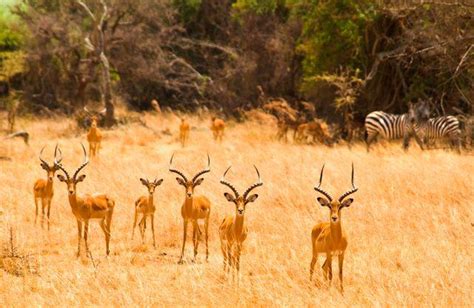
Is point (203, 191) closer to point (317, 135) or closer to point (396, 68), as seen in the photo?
point (317, 135)

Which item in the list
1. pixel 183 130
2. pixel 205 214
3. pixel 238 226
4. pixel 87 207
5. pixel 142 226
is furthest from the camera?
pixel 183 130

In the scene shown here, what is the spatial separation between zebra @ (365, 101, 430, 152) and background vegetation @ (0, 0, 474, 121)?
87 centimetres

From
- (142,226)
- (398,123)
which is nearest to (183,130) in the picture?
(398,123)

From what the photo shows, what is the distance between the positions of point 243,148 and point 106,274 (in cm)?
1148

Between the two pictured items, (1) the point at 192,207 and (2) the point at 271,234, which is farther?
(2) the point at 271,234

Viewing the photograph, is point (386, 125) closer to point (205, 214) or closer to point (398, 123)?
point (398, 123)

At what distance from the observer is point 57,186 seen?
1440cm

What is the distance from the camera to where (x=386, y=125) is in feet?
68.5

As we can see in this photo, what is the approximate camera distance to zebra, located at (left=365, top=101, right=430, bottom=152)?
20.3 m

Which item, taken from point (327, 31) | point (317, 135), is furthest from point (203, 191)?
point (327, 31)

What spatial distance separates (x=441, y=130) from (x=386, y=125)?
168cm

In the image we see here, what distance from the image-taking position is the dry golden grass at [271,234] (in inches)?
289

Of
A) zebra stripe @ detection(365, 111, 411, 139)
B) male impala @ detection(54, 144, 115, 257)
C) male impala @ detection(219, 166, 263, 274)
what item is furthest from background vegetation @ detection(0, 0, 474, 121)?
male impala @ detection(219, 166, 263, 274)

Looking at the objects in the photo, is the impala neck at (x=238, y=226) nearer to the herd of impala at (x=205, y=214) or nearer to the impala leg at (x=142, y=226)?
the herd of impala at (x=205, y=214)
